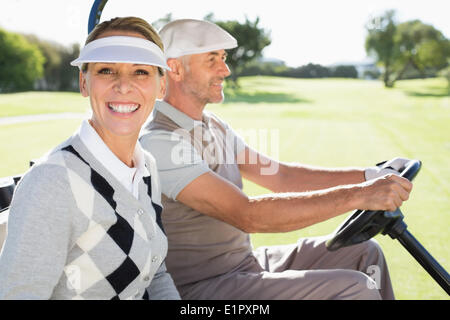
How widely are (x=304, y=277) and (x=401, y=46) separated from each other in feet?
102

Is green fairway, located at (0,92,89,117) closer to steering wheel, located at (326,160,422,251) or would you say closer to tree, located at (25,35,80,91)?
tree, located at (25,35,80,91)

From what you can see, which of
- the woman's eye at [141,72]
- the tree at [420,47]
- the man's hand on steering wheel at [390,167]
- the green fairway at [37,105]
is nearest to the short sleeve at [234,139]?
the man's hand on steering wheel at [390,167]

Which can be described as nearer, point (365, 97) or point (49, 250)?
point (49, 250)

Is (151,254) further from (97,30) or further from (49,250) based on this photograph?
(97,30)

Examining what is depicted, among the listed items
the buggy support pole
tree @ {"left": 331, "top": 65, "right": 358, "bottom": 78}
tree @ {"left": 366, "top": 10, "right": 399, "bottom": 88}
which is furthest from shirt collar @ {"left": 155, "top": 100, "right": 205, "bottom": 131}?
tree @ {"left": 366, "top": 10, "right": 399, "bottom": 88}

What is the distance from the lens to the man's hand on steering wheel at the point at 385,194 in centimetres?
128

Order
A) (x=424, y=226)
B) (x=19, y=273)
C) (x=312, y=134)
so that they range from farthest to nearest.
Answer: (x=312, y=134), (x=424, y=226), (x=19, y=273)

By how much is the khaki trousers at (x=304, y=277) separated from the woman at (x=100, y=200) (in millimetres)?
291

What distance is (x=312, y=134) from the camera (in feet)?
27.4

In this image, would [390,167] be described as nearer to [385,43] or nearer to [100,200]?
[100,200]

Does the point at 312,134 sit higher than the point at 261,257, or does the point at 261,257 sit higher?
the point at 261,257

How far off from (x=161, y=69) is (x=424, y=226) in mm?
2605

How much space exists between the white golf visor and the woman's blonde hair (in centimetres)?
3
